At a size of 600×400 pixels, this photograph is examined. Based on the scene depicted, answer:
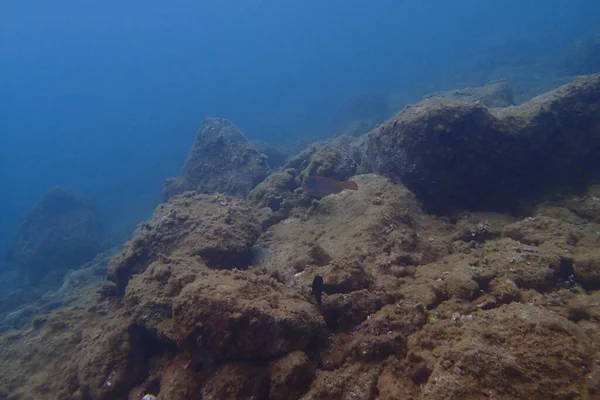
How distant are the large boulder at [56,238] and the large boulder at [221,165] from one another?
8.92 meters

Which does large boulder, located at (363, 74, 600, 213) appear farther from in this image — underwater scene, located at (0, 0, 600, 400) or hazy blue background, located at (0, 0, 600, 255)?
hazy blue background, located at (0, 0, 600, 255)

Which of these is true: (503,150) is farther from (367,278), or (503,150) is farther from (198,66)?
(198,66)

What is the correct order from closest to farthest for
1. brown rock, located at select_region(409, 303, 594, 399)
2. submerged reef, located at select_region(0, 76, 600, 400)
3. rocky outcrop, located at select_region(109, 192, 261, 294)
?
brown rock, located at select_region(409, 303, 594, 399)
submerged reef, located at select_region(0, 76, 600, 400)
rocky outcrop, located at select_region(109, 192, 261, 294)

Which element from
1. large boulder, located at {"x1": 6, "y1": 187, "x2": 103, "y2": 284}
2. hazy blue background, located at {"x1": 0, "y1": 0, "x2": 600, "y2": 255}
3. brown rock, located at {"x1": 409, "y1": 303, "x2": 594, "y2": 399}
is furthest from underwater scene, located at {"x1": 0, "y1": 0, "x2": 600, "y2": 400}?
hazy blue background, located at {"x1": 0, "y1": 0, "x2": 600, "y2": 255}

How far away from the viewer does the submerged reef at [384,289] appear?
2.65 m

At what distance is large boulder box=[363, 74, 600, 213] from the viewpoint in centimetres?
583

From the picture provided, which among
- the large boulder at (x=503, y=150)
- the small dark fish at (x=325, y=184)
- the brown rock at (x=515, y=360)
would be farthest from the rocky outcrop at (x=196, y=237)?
the brown rock at (x=515, y=360)

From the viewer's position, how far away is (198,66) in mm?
135500

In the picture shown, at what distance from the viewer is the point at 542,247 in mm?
4090

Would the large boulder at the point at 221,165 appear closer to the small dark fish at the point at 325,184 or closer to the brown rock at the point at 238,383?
the small dark fish at the point at 325,184

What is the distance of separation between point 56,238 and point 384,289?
22568 millimetres

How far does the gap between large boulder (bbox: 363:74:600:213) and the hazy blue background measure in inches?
860

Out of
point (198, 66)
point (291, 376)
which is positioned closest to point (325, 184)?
point (291, 376)

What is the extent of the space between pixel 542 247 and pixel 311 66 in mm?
85170
